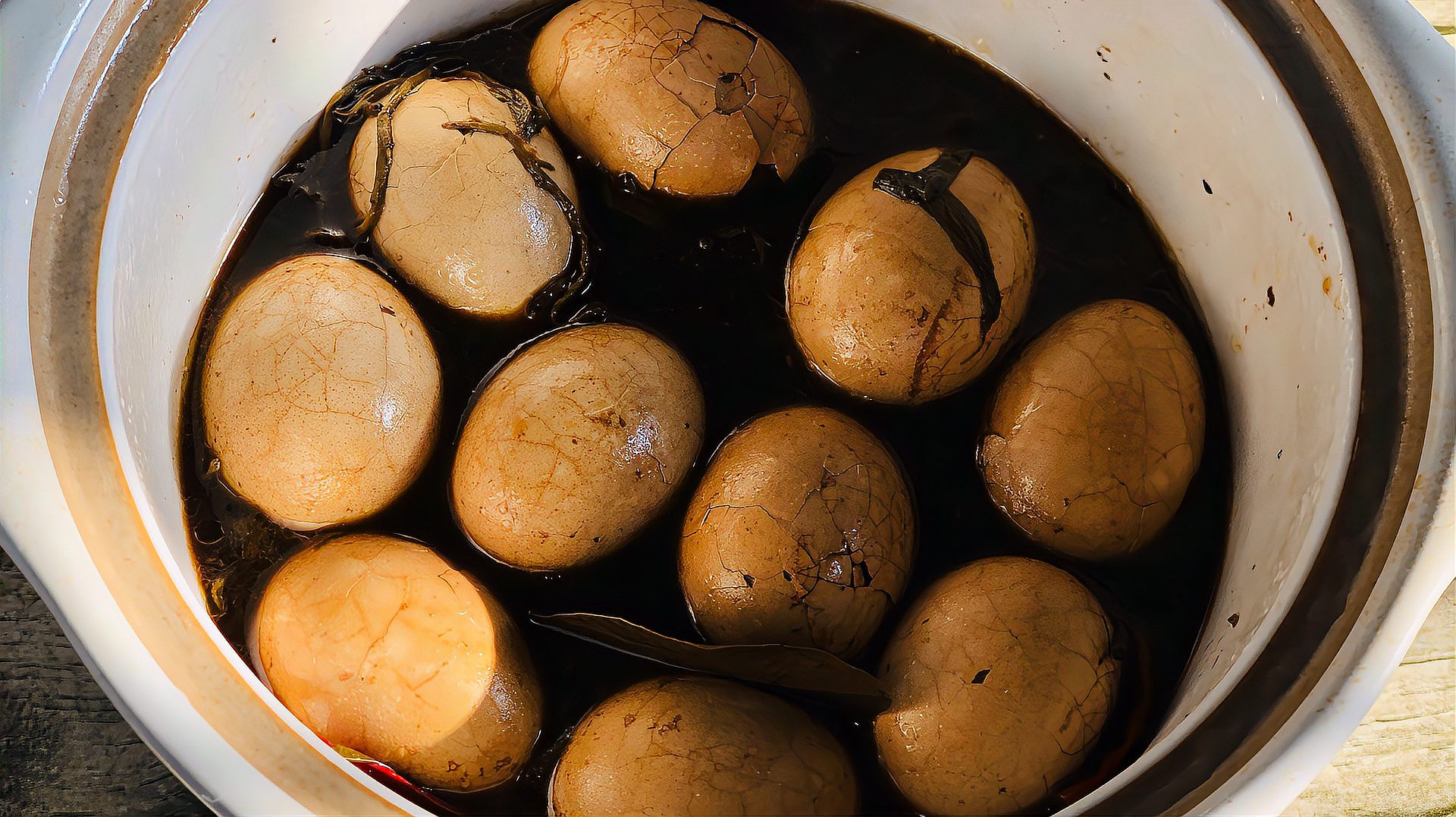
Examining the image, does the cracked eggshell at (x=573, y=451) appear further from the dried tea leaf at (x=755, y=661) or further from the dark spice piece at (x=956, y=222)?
the dark spice piece at (x=956, y=222)

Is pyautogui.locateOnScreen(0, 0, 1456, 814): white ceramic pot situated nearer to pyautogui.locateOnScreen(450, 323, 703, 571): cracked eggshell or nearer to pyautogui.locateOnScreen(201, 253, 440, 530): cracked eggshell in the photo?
pyautogui.locateOnScreen(201, 253, 440, 530): cracked eggshell

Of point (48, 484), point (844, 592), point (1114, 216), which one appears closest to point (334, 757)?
point (48, 484)

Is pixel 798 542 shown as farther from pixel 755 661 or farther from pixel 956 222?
pixel 956 222

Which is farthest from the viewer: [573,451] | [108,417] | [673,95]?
[673,95]

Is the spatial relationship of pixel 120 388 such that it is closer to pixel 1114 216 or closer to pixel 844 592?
pixel 844 592

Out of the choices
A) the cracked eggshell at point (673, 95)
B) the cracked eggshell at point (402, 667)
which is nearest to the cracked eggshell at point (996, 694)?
the cracked eggshell at point (402, 667)

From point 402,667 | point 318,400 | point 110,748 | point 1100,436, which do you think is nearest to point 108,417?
point 318,400
